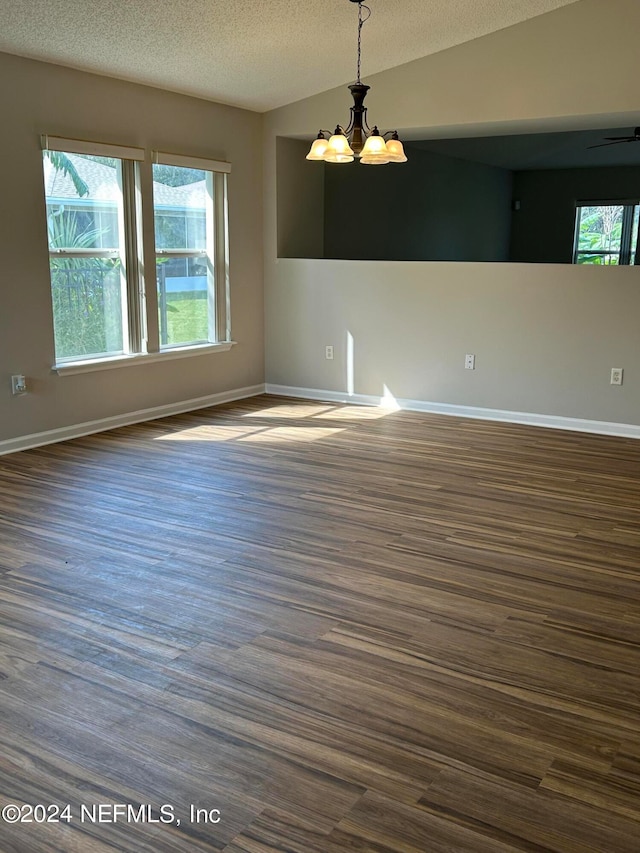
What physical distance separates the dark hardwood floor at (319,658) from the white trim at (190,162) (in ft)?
8.12

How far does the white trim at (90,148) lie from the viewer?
16.7ft

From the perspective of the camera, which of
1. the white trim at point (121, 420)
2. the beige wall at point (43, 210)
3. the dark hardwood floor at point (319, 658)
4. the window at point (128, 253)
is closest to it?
the dark hardwood floor at point (319, 658)

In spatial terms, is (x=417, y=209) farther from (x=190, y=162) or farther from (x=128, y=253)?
(x=128, y=253)

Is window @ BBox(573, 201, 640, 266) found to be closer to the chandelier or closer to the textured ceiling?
the textured ceiling

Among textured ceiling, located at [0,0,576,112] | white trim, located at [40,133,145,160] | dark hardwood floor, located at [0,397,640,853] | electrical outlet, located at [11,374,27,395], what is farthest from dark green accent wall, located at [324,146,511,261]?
dark hardwood floor, located at [0,397,640,853]

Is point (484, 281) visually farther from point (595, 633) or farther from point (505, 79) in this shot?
point (595, 633)

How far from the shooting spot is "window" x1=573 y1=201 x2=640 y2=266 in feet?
35.0

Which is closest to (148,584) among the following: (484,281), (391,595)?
(391,595)

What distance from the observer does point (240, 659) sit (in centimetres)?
262

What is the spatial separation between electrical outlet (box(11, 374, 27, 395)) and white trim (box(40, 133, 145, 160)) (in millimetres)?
1446

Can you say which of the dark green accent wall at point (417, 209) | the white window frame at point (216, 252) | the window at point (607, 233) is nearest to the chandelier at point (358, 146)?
the white window frame at point (216, 252)

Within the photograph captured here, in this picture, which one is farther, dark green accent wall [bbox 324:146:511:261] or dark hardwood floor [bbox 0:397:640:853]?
dark green accent wall [bbox 324:146:511:261]

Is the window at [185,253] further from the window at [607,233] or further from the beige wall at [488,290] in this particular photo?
the window at [607,233]

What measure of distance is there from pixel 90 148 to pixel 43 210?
0.57 m
